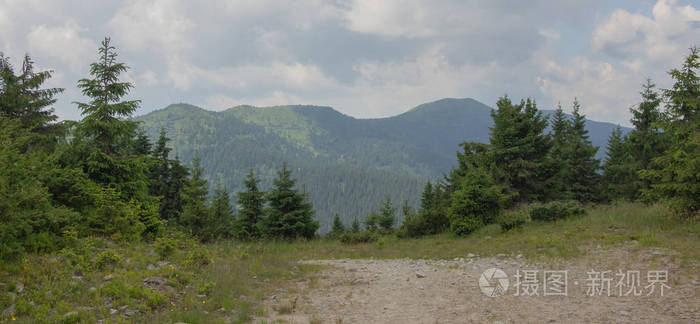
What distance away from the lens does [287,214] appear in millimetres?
24000

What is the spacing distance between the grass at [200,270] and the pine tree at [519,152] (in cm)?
829

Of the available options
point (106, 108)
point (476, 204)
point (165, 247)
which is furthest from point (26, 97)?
point (476, 204)

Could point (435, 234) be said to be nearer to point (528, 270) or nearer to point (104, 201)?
point (528, 270)

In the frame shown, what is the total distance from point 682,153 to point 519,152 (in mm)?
12497

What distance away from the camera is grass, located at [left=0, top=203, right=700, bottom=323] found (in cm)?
641

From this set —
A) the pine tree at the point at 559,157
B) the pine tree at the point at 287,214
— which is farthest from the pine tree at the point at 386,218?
the pine tree at the point at 559,157

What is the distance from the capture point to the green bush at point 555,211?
15826mm

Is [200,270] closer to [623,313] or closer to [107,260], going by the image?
[107,260]

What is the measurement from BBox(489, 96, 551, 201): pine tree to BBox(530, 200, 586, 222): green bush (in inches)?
275

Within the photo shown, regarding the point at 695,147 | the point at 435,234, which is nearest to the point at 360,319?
the point at 695,147

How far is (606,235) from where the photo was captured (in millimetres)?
11672

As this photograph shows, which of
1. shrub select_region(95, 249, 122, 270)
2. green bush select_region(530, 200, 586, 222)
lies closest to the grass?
shrub select_region(95, 249, 122, 270)

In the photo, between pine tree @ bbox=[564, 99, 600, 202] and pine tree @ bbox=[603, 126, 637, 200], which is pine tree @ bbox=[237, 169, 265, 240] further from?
pine tree @ bbox=[603, 126, 637, 200]

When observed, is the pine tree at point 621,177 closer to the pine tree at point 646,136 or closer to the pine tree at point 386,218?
the pine tree at point 646,136
